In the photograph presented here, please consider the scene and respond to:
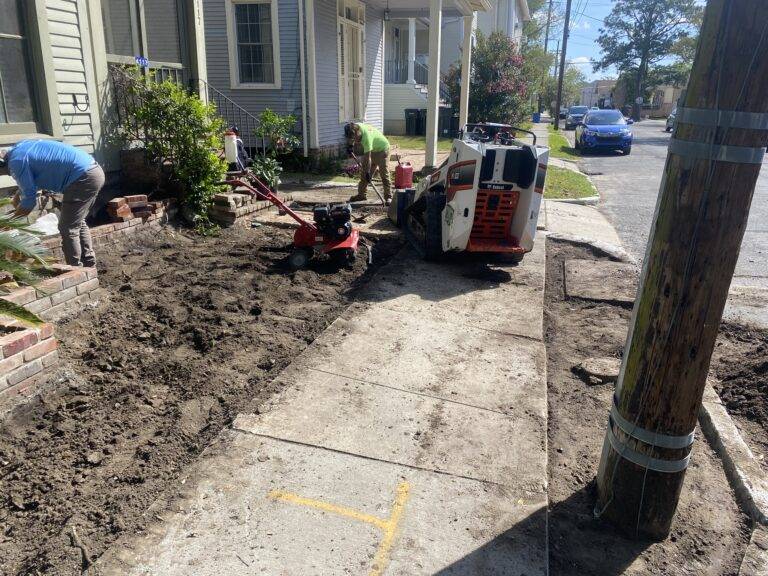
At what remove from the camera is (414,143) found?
21.4m

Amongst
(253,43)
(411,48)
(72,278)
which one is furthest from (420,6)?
(72,278)

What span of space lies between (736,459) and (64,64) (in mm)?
7644

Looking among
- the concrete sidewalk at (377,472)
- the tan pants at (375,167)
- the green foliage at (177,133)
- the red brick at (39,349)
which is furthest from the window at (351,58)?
the red brick at (39,349)

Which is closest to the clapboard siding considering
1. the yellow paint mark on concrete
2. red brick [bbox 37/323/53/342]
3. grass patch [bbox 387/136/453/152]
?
red brick [bbox 37/323/53/342]

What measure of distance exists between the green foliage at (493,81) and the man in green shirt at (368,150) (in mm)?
14725

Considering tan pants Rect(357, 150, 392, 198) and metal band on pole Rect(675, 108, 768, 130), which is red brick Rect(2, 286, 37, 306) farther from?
tan pants Rect(357, 150, 392, 198)

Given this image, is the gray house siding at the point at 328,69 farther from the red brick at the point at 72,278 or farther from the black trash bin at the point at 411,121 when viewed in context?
the red brick at the point at 72,278

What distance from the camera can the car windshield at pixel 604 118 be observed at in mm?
24328

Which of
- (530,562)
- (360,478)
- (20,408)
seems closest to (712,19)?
(530,562)

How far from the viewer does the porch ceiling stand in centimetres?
1633

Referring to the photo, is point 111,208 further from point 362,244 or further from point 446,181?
point 446,181

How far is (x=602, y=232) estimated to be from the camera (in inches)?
392

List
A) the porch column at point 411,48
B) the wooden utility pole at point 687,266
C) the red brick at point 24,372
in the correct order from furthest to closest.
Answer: the porch column at point 411,48 → the red brick at point 24,372 → the wooden utility pole at point 687,266

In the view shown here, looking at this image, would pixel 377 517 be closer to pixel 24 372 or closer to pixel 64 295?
pixel 24 372
